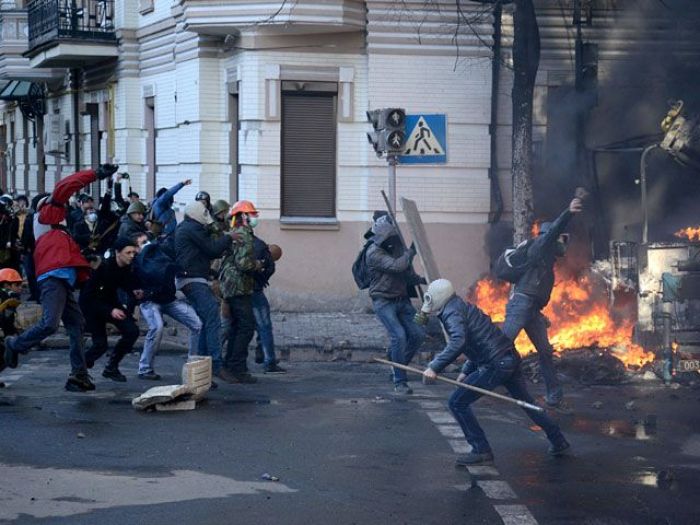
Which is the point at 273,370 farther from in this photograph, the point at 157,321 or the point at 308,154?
the point at 308,154

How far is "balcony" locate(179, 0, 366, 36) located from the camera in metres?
17.9

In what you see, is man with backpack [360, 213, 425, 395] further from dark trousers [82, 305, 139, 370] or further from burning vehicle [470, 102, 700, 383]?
dark trousers [82, 305, 139, 370]

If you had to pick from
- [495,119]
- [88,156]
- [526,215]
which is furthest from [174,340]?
[88,156]

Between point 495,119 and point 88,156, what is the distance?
1248 centimetres

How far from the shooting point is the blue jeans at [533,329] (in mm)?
11781

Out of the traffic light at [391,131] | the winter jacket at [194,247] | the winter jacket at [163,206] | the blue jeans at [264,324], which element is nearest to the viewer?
the winter jacket at [194,247]

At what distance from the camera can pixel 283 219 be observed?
741 inches

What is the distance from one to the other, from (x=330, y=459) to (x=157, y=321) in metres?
3.94

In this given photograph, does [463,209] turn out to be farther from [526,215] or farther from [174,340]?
[174,340]

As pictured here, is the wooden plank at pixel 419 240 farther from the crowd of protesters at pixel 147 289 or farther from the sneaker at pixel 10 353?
the sneaker at pixel 10 353

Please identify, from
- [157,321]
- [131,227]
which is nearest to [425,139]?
[131,227]

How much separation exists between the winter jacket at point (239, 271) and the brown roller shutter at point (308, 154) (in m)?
5.94

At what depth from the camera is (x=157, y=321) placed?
12.8m

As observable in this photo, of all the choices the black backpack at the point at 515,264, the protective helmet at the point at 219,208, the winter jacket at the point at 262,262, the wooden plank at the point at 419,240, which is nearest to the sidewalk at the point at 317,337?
the wooden plank at the point at 419,240
